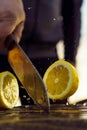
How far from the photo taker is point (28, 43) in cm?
141

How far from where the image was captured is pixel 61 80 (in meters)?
1.11

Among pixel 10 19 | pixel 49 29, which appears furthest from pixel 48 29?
pixel 10 19

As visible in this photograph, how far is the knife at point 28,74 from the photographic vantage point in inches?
36.1

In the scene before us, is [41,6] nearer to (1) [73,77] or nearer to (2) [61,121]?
(1) [73,77]

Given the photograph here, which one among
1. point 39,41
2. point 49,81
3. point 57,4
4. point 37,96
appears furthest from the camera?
point 57,4

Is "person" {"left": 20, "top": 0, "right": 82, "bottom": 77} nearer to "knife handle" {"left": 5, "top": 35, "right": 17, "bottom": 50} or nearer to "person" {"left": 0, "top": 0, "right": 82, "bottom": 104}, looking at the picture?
"person" {"left": 0, "top": 0, "right": 82, "bottom": 104}

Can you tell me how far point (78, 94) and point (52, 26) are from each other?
0.94ft

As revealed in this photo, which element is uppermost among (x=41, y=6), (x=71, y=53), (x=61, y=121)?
(x=41, y=6)

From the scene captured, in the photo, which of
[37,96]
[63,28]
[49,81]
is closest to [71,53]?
[63,28]

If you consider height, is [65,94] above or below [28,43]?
below

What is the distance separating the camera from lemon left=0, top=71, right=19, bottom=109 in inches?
38.5

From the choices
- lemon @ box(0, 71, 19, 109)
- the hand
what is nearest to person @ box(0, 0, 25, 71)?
the hand

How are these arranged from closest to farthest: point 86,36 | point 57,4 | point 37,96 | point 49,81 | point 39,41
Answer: point 37,96 → point 49,81 → point 39,41 → point 57,4 → point 86,36

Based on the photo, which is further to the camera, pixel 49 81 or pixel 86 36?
pixel 86 36
